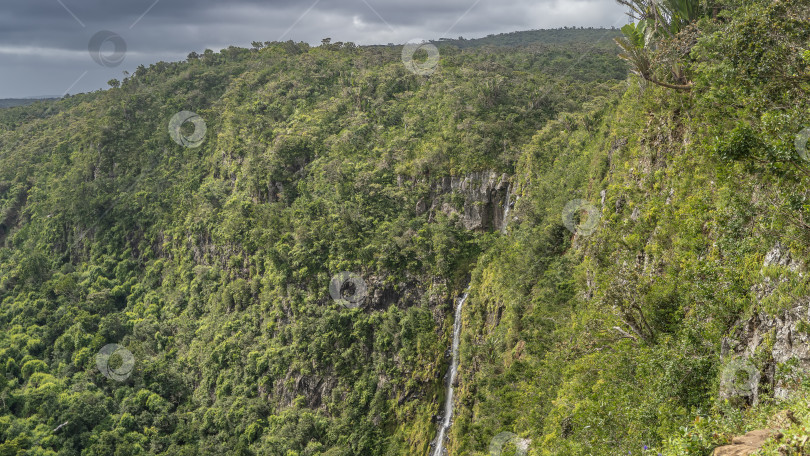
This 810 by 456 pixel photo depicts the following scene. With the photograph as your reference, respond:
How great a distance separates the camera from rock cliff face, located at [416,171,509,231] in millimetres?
36719

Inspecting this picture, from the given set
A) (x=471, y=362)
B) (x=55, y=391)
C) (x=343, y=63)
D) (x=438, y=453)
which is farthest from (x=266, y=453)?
(x=343, y=63)

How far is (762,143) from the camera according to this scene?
9000mm

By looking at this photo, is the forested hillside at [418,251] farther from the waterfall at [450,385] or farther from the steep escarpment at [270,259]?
the waterfall at [450,385]

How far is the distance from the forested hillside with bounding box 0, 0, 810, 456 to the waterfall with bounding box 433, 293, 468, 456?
2.55ft

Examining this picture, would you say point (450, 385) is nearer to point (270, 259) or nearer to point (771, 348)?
point (270, 259)

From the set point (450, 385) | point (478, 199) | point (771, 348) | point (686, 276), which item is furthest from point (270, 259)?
point (771, 348)

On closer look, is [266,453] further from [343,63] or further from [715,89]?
[343,63]

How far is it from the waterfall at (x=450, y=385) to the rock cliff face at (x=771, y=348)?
2173cm

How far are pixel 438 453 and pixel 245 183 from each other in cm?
3182

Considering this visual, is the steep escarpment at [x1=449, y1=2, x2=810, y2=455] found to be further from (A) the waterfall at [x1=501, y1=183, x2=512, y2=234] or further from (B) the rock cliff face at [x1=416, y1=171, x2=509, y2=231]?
(B) the rock cliff face at [x1=416, y1=171, x2=509, y2=231]

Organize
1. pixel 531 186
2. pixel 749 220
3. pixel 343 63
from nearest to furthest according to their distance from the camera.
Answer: pixel 749 220
pixel 531 186
pixel 343 63


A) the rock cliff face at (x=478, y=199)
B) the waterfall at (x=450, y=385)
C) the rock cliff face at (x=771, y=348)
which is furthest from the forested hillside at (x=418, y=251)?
the waterfall at (x=450, y=385)

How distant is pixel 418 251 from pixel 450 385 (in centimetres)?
961

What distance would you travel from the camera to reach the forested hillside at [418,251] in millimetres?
9703
